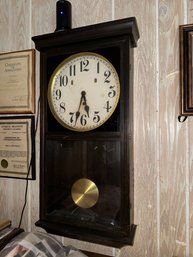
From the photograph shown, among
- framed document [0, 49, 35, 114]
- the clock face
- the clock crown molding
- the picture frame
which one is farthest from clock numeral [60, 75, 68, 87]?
the picture frame

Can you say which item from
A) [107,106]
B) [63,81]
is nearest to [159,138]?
[107,106]

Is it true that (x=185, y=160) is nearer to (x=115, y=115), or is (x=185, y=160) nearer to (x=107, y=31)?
(x=115, y=115)

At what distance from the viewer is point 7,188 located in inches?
44.0

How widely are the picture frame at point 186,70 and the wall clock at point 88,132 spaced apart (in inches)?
8.3

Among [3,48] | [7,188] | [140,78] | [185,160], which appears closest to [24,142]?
[7,188]

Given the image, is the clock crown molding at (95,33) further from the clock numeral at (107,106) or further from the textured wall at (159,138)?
the clock numeral at (107,106)

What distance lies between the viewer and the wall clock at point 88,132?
0.77 meters

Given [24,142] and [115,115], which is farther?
[24,142]

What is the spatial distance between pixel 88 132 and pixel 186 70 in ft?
1.60

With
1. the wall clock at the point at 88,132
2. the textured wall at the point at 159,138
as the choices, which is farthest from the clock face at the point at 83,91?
the textured wall at the point at 159,138

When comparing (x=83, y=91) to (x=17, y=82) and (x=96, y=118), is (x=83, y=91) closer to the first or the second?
(x=96, y=118)

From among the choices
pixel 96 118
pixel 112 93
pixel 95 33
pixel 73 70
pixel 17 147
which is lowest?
pixel 17 147

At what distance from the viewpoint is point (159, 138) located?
868mm

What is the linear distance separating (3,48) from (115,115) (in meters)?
0.82
